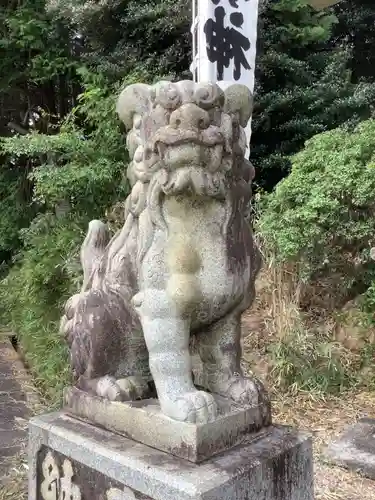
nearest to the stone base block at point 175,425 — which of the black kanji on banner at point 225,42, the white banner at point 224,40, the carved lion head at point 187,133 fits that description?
the carved lion head at point 187,133

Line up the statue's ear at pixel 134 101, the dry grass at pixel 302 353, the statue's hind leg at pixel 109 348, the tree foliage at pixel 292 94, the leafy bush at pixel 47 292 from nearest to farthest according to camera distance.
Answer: the statue's ear at pixel 134 101
the statue's hind leg at pixel 109 348
the dry grass at pixel 302 353
the leafy bush at pixel 47 292
the tree foliage at pixel 292 94

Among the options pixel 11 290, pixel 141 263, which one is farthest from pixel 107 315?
pixel 11 290

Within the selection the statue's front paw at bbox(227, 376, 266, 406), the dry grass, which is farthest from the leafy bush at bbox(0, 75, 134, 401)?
the statue's front paw at bbox(227, 376, 266, 406)

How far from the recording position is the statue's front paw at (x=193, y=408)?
1.44 m

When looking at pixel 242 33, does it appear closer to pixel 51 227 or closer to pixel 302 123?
pixel 302 123

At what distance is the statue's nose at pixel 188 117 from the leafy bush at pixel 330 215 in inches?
94.4

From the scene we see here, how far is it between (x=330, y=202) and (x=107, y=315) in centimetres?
241

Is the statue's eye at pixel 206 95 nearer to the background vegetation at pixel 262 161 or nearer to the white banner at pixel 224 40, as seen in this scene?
the background vegetation at pixel 262 161

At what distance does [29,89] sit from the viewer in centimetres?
750

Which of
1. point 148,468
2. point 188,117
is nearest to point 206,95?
point 188,117

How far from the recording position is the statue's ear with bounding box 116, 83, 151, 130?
1519 mm

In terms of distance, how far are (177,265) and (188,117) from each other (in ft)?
1.30

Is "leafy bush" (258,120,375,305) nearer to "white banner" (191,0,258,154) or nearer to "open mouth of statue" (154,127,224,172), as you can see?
"white banner" (191,0,258,154)

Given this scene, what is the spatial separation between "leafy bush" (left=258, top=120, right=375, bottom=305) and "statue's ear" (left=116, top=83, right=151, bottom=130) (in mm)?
2342
